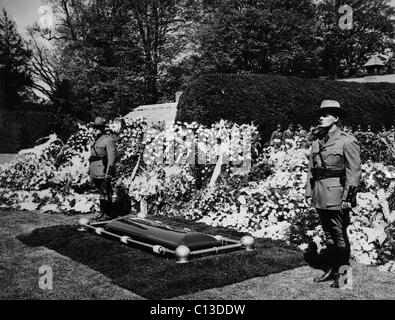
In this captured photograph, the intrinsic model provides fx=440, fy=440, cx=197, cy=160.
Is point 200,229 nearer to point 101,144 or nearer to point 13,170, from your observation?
point 101,144

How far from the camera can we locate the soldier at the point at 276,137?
984cm

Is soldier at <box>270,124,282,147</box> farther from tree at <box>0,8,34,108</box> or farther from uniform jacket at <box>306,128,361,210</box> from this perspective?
tree at <box>0,8,34,108</box>

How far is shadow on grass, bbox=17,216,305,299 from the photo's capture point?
5059 mm

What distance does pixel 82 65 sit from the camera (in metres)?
34.2

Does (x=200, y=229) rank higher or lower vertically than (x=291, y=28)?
lower

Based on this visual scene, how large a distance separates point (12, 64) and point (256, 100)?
89.0 feet

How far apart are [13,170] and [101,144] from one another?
602 centimetres

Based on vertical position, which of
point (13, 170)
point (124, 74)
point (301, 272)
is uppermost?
point (124, 74)

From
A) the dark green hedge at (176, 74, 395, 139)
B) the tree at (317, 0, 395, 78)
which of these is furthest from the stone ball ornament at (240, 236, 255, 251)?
the tree at (317, 0, 395, 78)

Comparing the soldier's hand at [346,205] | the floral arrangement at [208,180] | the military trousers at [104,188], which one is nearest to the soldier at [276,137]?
the floral arrangement at [208,180]

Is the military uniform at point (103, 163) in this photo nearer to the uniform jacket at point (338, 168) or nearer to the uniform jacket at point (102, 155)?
the uniform jacket at point (102, 155)

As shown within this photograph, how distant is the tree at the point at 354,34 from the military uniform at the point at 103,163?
36533 millimetres
